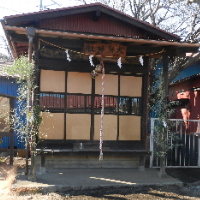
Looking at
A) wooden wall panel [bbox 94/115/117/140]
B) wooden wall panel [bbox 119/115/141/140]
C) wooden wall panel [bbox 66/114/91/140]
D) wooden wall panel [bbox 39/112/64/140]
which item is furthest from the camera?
wooden wall panel [bbox 119/115/141/140]

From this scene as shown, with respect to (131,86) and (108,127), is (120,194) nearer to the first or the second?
(108,127)

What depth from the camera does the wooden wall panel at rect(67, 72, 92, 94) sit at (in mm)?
8281

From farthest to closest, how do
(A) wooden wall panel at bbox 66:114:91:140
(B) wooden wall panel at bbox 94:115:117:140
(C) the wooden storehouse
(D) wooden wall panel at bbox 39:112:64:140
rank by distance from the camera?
(B) wooden wall panel at bbox 94:115:117:140
(A) wooden wall panel at bbox 66:114:91:140
(D) wooden wall panel at bbox 39:112:64:140
(C) the wooden storehouse

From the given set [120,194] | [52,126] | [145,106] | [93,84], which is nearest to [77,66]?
[93,84]

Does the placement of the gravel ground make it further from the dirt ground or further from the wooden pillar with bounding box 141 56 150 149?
the wooden pillar with bounding box 141 56 150 149

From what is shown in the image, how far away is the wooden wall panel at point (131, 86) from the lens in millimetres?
8688

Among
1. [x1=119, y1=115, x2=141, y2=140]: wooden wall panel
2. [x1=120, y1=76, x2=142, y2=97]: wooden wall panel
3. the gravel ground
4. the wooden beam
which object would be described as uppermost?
the wooden beam

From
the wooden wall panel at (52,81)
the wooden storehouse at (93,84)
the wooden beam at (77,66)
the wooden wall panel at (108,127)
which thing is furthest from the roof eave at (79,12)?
the wooden wall panel at (108,127)

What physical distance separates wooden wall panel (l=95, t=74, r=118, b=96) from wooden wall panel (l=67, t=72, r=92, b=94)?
0.26m

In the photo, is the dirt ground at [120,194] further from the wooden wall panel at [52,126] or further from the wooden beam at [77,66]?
the wooden beam at [77,66]

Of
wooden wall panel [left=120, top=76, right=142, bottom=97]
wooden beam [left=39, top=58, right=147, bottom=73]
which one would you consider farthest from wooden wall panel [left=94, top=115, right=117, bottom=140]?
wooden beam [left=39, top=58, right=147, bottom=73]

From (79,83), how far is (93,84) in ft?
1.50

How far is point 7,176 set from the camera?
7.32 metres

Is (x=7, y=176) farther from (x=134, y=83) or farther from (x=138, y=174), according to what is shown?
(x=134, y=83)
